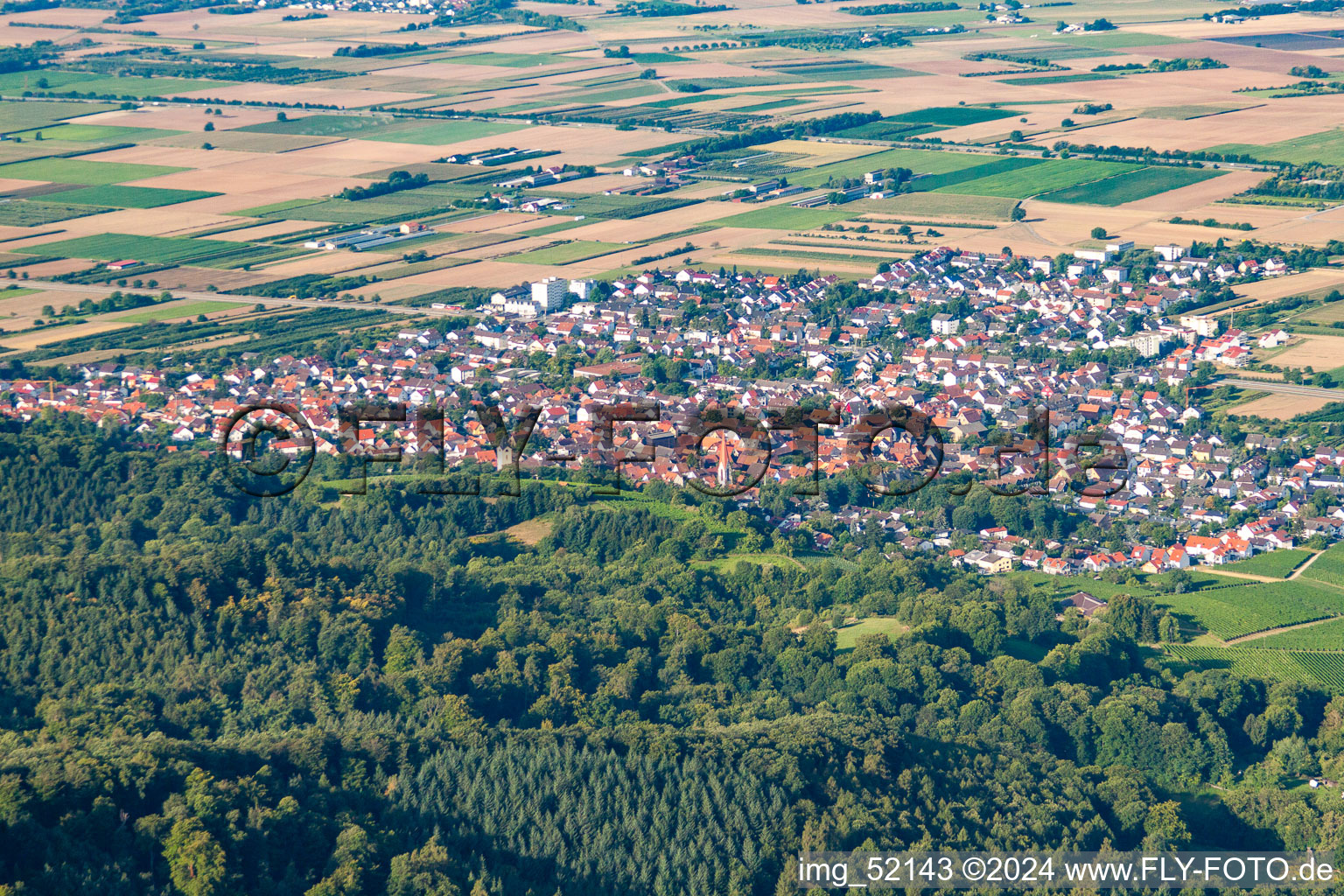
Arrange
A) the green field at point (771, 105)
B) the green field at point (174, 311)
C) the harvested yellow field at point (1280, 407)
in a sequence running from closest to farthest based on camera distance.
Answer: the harvested yellow field at point (1280, 407) < the green field at point (174, 311) < the green field at point (771, 105)

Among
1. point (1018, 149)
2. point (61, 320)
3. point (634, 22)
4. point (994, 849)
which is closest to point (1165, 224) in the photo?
point (1018, 149)

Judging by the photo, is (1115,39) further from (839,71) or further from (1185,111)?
(1185,111)

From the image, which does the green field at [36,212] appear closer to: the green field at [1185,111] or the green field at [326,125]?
Result: the green field at [326,125]

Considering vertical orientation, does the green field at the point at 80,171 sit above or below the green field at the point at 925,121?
above

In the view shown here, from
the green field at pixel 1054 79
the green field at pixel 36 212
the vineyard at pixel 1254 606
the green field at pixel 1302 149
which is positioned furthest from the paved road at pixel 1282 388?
the green field at pixel 1054 79

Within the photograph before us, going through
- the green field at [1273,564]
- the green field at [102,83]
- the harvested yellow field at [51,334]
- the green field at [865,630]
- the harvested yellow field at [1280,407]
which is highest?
the green field at [102,83]

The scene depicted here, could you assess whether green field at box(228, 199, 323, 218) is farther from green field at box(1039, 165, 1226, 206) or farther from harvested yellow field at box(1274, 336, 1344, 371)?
harvested yellow field at box(1274, 336, 1344, 371)

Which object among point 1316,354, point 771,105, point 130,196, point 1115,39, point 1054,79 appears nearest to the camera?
point 1316,354

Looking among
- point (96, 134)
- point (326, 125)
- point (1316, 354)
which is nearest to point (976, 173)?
Result: point (1316, 354)
